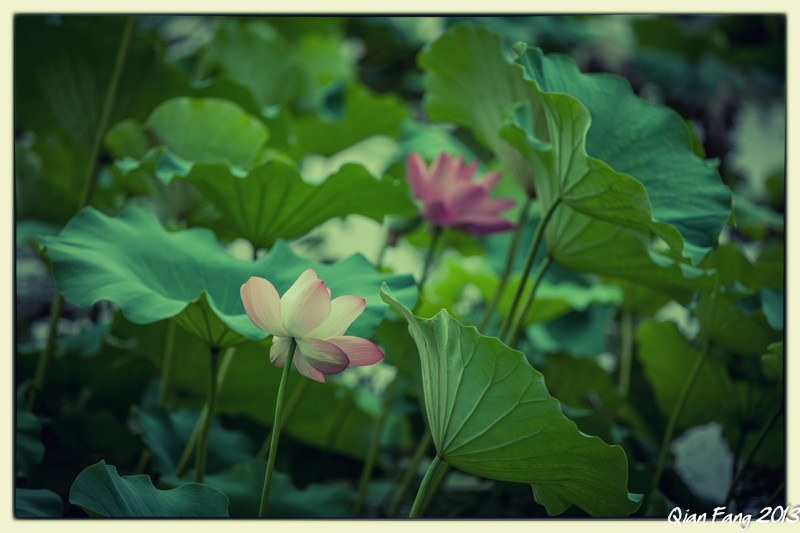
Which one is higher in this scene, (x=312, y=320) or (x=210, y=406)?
(x=312, y=320)

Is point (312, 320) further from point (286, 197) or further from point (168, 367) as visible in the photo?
point (168, 367)

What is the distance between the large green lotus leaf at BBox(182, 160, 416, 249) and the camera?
0.52 meters

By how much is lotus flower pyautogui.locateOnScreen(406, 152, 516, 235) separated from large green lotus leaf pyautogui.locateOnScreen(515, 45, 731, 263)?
0.08m

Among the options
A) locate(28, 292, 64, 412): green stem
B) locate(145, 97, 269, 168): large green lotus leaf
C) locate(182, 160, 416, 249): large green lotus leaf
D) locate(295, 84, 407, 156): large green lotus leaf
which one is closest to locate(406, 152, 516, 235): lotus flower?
locate(182, 160, 416, 249): large green lotus leaf

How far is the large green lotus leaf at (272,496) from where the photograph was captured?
52 centimetres

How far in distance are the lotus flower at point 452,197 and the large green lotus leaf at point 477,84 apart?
0.06 meters

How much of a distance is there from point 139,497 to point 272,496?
15 cm

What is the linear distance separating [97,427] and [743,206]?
0.86 metres

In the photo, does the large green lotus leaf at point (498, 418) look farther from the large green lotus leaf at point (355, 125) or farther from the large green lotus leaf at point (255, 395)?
the large green lotus leaf at point (355, 125)

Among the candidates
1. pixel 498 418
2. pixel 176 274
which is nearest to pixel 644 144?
pixel 498 418

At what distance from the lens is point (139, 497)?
0.42 metres
